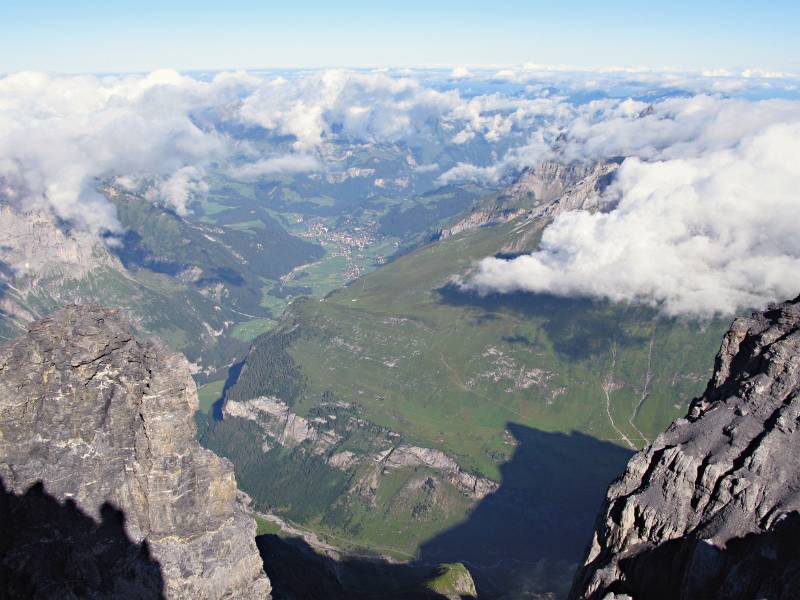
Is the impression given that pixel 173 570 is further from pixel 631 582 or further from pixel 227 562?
pixel 631 582

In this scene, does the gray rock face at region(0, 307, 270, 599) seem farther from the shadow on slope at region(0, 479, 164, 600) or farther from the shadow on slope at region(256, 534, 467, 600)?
the shadow on slope at region(256, 534, 467, 600)

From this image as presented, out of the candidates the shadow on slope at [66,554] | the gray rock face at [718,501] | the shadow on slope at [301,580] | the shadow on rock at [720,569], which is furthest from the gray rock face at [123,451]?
the shadow on rock at [720,569]

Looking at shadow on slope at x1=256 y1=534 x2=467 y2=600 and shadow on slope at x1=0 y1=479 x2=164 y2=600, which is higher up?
shadow on slope at x1=0 y1=479 x2=164 y2=600

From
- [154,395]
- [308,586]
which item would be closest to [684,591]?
[154,395]

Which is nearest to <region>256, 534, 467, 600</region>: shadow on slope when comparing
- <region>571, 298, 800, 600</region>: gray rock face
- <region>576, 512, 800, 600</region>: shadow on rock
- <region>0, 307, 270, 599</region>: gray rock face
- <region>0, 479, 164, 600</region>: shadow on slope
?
<region>0, 307, 270, 599</region>: gray rock face

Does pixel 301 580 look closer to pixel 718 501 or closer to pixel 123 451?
pixel 123 451

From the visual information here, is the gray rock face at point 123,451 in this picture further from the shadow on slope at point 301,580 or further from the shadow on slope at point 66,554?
the shadow on slope at point 301,580
